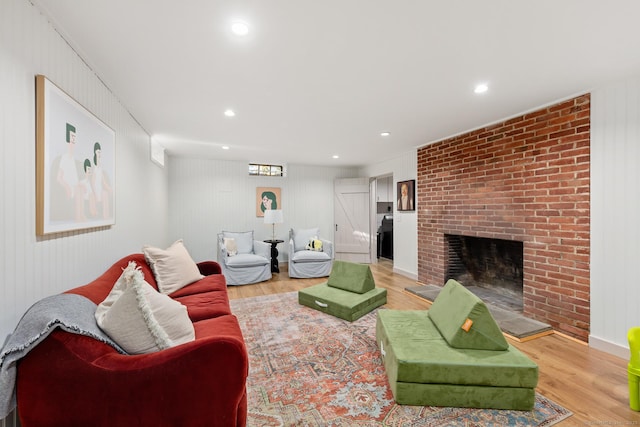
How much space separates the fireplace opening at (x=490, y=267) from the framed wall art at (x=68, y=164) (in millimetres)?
4301

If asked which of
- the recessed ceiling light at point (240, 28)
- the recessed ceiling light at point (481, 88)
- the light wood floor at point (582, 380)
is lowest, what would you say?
the light wood floor at point (582, 380)

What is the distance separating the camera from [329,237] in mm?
6832

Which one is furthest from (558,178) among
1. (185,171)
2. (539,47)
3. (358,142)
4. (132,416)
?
(185,171)

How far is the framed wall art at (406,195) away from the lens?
196 inches

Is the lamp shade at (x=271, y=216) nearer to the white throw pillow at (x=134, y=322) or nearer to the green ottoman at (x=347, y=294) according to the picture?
the green ottoman at (x=347, y=294)

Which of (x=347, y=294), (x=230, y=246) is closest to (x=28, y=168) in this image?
(x=347, y=294)

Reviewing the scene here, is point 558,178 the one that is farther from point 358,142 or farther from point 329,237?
point 329,237

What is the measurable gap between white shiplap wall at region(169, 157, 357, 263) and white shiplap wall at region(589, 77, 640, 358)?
4.90m

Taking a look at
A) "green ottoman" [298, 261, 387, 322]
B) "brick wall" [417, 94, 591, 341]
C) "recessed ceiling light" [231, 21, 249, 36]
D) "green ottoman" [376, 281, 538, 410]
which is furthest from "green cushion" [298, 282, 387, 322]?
"recessed ceiling light" [231, 21, 249, 36]

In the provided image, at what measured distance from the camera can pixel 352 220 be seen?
672 centimetres

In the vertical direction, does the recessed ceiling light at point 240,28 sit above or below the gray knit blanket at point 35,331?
above

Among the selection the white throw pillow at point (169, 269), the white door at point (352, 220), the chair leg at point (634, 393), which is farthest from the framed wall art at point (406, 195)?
the white throw pillow at point (169, 269)

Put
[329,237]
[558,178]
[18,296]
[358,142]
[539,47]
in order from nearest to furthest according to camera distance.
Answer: [18,296]
[539,47]
[558,178]
[358,142]
[329,237]

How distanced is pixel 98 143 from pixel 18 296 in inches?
49.6
